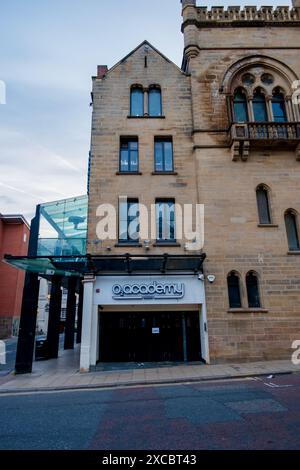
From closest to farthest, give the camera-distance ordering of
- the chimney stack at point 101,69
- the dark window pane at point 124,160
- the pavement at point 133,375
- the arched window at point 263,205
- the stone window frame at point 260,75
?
the pavement at point 133,375 → the arched window at point 263,205 → the dark window pane at point 124,160 → the stone window frame at point 260,75 → the chimney stack at point 101,69

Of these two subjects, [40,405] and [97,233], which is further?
[97,233]

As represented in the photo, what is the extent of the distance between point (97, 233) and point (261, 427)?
10.7 metres

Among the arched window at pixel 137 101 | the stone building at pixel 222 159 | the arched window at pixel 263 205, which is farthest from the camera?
the arched window at pixel 137 101

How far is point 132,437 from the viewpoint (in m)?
5.02

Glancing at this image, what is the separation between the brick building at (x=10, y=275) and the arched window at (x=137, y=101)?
2496cm

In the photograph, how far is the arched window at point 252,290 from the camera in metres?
13.6

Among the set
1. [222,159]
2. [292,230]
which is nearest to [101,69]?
[222,159]

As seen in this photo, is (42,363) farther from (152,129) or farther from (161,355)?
(152,129)

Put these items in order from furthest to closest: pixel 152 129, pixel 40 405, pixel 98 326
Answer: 1. pixel 152 129
2. pixel 98 326
3. pixel 40 405

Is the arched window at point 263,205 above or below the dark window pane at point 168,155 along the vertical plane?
below

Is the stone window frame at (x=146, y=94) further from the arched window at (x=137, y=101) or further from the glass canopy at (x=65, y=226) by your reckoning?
the glass canopy at (x=65, y=226)

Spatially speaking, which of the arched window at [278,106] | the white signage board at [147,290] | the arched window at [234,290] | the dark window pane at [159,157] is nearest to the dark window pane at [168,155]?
Result: the dark window pane at [159,157]

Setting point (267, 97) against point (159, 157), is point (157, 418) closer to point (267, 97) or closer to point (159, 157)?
point (159, 157)

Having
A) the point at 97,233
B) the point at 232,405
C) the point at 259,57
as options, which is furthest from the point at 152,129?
the point at 232,405
